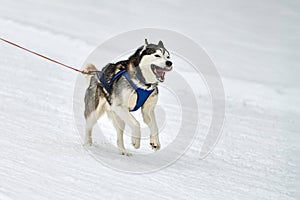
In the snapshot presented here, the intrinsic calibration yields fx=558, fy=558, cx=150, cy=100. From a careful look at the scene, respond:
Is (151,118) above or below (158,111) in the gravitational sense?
below

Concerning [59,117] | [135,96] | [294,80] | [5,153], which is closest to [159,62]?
[135,96]

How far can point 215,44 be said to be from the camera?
14.3 meters

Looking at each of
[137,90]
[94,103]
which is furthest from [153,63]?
[94,103]

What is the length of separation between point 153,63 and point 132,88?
1.04 feet

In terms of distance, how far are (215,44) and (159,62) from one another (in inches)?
389

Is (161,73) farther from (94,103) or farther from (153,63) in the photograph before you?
(94,103)

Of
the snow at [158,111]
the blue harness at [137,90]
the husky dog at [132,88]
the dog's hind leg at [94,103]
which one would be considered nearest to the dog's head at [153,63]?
the husky dog at [132,88]

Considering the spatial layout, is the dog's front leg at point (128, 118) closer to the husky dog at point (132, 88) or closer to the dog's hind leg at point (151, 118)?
the husky dog at point (132, 88)

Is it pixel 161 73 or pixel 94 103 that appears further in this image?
pixel 94 103

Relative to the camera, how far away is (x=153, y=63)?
4.61 metres

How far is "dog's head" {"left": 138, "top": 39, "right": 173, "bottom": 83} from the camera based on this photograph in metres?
4.58

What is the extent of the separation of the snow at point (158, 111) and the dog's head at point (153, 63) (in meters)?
0.92

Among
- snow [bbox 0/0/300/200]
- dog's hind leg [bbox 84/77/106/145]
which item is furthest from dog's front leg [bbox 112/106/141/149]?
snow [bbox 0/0/300/200]

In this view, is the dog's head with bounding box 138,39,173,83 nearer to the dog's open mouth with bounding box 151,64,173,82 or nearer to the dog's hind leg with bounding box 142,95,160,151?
the dog's open mouth with bounding box 151,64,173,82
